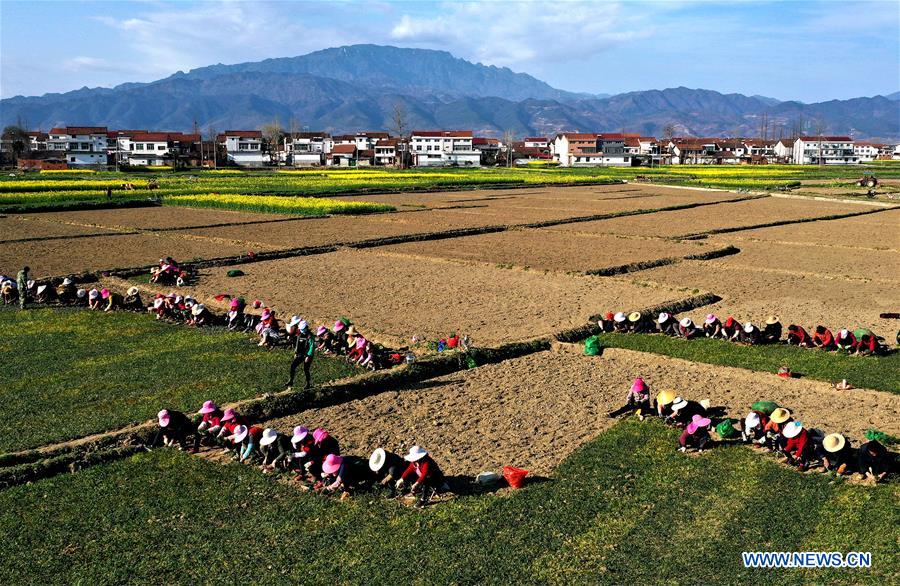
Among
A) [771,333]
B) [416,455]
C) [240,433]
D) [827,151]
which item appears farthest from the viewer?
[827,151]

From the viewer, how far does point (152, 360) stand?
16250 mm

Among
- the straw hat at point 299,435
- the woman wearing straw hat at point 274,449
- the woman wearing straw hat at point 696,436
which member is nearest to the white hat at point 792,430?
the woman wearing straw hat at point 696,436

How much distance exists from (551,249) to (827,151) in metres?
162

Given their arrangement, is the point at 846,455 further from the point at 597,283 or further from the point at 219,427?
the point at 597,283

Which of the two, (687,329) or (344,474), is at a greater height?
(687,329)

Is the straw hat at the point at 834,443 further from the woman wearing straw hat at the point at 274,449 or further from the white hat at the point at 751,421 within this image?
the woman wearing straw hat at the point at 274,449

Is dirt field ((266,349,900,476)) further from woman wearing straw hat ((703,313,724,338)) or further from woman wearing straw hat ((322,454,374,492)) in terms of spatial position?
woman wearing straw hat ((703,313,724,338))

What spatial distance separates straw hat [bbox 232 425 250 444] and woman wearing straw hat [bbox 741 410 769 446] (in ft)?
24.7

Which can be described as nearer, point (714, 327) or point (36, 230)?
point (714, 327)

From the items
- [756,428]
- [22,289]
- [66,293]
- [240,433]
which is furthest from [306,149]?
[756,428]

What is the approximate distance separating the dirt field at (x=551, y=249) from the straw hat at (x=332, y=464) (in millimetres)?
19412

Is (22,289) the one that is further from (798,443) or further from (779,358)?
(798,443)

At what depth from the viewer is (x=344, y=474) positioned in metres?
10.2

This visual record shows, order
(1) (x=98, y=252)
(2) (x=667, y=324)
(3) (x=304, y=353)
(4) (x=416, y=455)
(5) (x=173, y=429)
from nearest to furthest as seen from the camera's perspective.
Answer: (4) (x=416, y=455) < (5) (x=173, y=429) < (3) (x=304, y=353) < (2) (x=667, y=324) < (1) (x=98, y=252)
